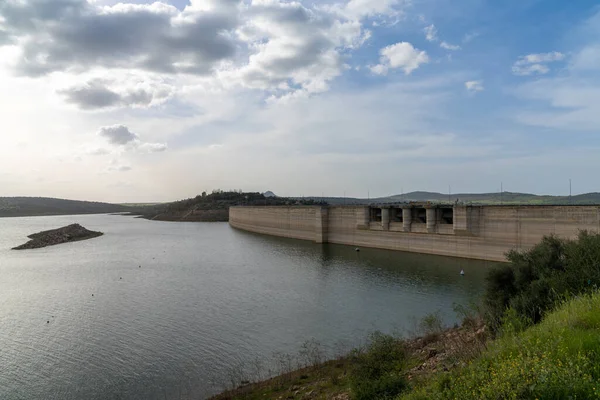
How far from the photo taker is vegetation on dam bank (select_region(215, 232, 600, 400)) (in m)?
5.09

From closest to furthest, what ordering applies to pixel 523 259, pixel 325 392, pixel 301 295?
1. pixel 325 392
2. pixel 523 259
3. pixel 301 295

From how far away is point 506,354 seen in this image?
6.59 meters

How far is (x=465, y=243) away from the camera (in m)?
37.0

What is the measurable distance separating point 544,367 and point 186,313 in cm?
1958

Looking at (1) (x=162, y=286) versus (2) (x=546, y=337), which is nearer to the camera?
(2) (x=546, y=337)

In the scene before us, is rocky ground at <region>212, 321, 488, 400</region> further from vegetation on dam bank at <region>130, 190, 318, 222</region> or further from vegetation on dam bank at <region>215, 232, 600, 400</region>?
vegetation on dam bank at <region>130, 190, 318, 222</region>

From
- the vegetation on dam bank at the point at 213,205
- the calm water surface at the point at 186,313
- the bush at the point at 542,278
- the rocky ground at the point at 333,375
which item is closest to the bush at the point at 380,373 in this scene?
the rocky ground at the point at 333,375

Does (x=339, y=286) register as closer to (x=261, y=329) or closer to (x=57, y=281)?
(x=261, y=329)

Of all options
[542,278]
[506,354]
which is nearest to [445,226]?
[542,278]

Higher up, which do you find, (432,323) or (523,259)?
(523,259)

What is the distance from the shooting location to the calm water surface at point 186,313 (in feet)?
47.1

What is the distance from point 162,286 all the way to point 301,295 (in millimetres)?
11258

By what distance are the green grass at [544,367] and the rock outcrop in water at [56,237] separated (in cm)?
6655

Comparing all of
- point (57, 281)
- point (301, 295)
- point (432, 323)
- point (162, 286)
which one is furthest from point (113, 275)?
point (432, 323)
